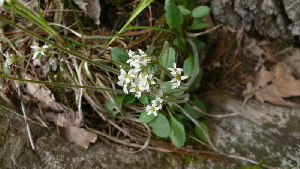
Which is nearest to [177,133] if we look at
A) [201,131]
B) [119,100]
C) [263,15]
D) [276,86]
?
[201,131]

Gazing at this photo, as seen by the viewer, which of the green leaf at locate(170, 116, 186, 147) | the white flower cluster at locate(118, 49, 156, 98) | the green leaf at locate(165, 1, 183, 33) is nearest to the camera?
the white flower cluster at locate(118, 49, 156, 98)

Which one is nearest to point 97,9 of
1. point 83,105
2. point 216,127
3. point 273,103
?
point 83,105

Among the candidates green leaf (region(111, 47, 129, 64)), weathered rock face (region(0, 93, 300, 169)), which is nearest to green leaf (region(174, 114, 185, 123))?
weathered rock face (region(0, 93, 300, 169))

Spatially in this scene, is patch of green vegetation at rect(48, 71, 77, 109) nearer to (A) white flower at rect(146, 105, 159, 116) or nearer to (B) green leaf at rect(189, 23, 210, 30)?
(A) white flower at rect(146, 105, 159, 116)

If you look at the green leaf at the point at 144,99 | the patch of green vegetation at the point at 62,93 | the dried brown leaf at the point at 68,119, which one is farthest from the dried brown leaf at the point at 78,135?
the green leaf at the point at 144,99

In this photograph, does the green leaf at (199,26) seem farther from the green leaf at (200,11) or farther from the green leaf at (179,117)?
the green leaf at (179,117)

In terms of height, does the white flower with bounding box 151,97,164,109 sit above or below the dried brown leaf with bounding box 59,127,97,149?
above
